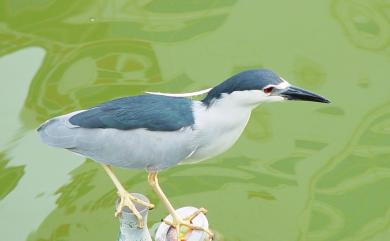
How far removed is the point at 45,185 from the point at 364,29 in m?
1.44

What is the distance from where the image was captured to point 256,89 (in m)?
1.74

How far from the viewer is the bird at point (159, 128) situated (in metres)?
1.79

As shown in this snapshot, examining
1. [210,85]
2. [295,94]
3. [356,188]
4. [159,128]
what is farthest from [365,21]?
[159,128]

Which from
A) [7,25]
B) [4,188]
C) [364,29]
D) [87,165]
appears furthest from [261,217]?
[7,25]

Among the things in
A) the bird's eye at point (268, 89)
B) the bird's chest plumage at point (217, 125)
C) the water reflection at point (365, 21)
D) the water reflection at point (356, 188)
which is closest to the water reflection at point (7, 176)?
the bird's chest plumage at point (217, 125)

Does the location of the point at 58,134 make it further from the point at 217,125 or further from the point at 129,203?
the point at 217,125

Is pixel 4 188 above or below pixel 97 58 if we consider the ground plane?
below

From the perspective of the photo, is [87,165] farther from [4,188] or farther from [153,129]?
[153,129]

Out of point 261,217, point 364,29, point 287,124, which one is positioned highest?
point 364,29

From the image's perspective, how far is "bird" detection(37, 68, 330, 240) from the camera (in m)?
1.79

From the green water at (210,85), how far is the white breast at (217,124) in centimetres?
54

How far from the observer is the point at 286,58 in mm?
2920

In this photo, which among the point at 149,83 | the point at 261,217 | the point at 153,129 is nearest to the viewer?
the point at 153,129

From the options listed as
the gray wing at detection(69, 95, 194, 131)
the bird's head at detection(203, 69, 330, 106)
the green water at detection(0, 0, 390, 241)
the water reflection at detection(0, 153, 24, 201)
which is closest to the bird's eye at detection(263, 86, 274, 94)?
the bird's head at detection(203, 69, 330, 106)
